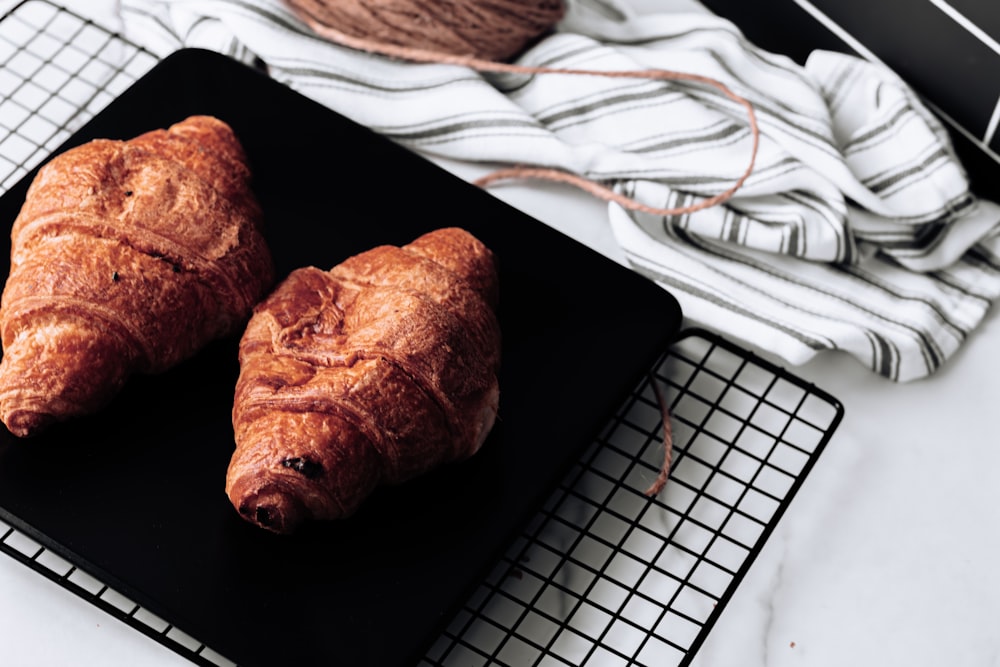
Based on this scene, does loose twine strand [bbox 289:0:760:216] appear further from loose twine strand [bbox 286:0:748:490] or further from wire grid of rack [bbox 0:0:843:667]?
wire grid of rack [bbox 0:0:843:667]

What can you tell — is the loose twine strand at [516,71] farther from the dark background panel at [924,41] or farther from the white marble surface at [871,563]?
the white marble surface at [871,563]

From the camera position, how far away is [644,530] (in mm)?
1280

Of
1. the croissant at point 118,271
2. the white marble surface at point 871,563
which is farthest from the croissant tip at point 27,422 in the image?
the white marble surface at point 871,563

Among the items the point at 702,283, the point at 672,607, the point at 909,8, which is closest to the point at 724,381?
the point at 702,283

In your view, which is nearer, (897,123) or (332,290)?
(332,290)

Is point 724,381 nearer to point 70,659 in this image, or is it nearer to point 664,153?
point 664,153

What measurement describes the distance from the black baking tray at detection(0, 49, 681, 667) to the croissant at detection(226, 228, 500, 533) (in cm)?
4

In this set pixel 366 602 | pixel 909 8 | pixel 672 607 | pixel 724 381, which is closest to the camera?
pixel 366 602

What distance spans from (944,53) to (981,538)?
555 millimetres

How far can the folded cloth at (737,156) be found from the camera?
4.88 ft

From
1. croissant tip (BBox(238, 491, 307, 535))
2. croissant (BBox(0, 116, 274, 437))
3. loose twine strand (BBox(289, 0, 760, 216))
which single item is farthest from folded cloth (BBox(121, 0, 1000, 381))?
croissant tip (BBox(238, 491, 307, 535))

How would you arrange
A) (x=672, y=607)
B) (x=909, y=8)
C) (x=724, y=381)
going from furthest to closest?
(x=909, y=8)
(x=724, y=381)
(x=672, y=607)

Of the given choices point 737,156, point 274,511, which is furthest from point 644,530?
point 737,156

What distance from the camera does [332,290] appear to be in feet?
4.17
